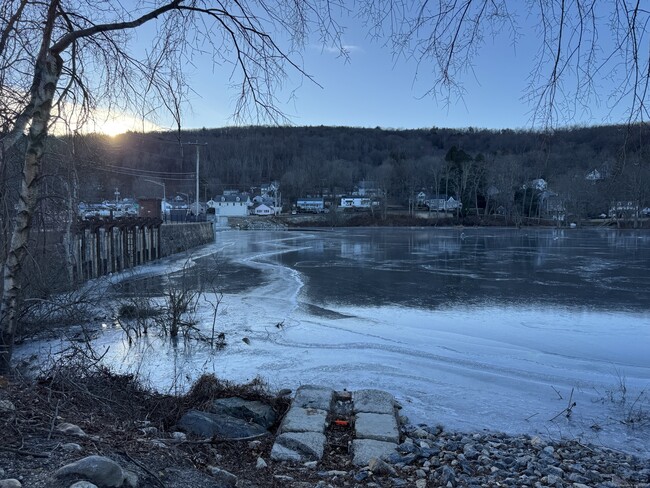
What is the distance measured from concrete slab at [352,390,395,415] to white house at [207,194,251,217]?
387ft

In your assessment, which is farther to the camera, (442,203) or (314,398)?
(442,203)

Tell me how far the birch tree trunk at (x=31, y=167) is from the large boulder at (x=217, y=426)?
2.24m

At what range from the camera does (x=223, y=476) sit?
4227mm

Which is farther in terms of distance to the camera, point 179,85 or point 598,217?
point 598,217

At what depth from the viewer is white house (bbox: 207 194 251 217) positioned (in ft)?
416

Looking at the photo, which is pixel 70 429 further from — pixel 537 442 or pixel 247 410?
pixel 537 442

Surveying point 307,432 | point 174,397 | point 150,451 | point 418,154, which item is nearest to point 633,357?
point 307,432

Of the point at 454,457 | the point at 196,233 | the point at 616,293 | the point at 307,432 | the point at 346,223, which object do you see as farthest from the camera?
the point at 346,223

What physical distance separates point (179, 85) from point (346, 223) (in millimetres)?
91572

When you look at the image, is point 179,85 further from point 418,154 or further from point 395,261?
point 418,154

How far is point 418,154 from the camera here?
152000 millimetres

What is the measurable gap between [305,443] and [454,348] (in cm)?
615

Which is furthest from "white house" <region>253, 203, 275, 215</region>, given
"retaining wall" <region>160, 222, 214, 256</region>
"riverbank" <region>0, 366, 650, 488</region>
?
"riverbank" <region>0, 366, 650, 488</region>

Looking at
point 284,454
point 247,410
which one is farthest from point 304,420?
point 284,454
